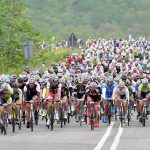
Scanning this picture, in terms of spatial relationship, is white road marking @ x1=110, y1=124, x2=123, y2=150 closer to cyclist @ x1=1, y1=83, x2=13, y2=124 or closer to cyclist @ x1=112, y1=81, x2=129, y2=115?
cyclist @ x1=112, y1=81, x2=129, y2=115

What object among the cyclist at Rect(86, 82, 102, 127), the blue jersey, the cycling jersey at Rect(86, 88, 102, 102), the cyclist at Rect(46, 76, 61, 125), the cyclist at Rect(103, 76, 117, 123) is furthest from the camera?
the blue jersey

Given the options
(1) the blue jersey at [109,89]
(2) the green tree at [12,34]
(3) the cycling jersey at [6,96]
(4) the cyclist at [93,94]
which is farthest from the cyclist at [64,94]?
(2) the green tree at [12,34]

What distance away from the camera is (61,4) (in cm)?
16300

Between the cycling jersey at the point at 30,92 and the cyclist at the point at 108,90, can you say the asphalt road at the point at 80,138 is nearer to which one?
the cyclist at the point at 108,90

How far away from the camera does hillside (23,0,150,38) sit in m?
153

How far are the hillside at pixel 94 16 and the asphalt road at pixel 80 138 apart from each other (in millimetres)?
122211

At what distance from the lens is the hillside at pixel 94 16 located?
15275 centimetres

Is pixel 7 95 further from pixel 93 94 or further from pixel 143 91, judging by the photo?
pixel 143 91

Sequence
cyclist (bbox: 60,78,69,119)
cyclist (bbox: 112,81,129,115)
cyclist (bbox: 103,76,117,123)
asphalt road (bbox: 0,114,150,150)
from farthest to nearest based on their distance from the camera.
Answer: cyclist (bbox: 103,76,117,123) < cyclist (bbox: 60,78,69,119) < cyclist (bbox: 112,81,129,115) < asphalt road (bbox: 0,114,150,150)

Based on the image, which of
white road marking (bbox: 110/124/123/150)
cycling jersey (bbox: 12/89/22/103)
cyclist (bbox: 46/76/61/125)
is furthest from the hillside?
white road marking (bbox: 110/124/123/150)

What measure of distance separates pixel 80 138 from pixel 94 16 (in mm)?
139511

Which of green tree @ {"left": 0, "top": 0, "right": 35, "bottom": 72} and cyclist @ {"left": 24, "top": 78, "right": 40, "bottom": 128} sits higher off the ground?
green tree @ {"left": 0, "top": 0, "right": 35, "bottom": 72}

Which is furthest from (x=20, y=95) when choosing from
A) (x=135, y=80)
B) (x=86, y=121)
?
(x=135, y=80)

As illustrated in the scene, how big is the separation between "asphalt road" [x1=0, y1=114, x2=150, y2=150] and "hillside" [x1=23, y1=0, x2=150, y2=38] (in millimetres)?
122211
